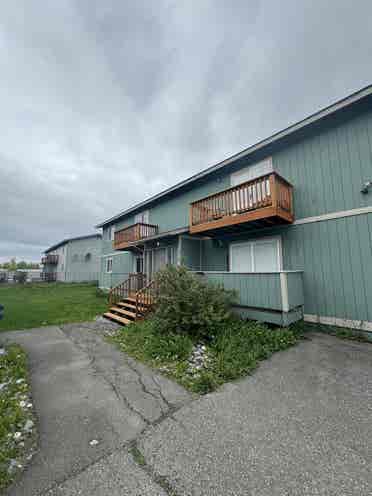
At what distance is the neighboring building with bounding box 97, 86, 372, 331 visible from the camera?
567cm

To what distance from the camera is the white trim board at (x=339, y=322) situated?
5.41 m

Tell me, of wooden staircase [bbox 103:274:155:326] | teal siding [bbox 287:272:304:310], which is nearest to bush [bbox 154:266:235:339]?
wooden staircase [bbox 103:274:155:326]

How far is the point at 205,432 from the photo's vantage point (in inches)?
92.0

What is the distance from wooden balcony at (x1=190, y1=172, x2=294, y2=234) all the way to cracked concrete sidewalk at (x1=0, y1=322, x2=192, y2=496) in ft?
16.6

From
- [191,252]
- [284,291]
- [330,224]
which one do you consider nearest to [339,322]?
[284,291]

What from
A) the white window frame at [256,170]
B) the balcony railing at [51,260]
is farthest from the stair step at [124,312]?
the balcony railing at [51,260]

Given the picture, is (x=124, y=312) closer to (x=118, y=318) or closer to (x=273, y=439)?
(x=118, y=318)

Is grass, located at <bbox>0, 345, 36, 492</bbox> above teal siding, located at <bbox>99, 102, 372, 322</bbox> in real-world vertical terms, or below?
below

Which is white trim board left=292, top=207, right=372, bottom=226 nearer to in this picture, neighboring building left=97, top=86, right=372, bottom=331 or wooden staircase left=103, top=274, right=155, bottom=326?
neighboring building left=97, top=86, right=372, bottom=331

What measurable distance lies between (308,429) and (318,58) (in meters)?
12.2

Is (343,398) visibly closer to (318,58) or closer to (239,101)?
(318,58)

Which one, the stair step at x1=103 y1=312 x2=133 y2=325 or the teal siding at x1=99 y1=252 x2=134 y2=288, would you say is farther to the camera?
the teal siding at x1=99 y1=252 x2=134 y2=288

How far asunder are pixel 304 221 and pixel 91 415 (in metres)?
7.18

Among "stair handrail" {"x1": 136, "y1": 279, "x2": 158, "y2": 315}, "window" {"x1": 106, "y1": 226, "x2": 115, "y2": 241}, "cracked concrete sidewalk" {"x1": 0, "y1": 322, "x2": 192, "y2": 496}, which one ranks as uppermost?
"window" {"x1": 106, "y1": 226, "x2": 115, "y2": 241}
